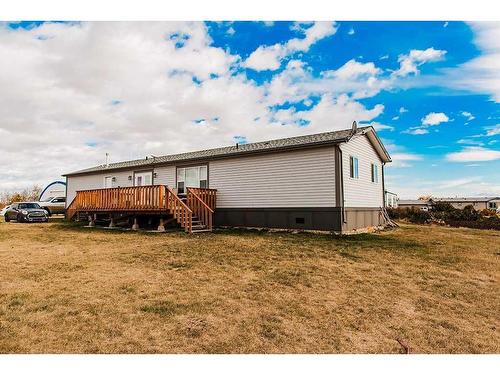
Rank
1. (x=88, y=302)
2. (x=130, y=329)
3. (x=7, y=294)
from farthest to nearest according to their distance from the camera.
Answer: (x=7, y=294), (x=88, y=302), (x=130, y=329)

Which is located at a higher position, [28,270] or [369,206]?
[369,206]

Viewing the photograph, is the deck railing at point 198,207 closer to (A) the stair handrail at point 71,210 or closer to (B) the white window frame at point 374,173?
(B) the white window frame at point 374,173

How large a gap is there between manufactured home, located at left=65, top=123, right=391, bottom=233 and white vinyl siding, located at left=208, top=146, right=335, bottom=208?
4 centimetres

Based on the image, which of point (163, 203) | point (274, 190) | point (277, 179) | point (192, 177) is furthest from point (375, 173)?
point (163, 203)

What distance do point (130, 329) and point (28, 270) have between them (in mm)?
4852

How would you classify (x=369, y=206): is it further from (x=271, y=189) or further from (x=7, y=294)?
(x=7, y=294)

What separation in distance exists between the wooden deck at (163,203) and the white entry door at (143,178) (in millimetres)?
2958

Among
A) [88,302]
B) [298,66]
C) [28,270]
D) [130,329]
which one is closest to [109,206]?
[28,270]

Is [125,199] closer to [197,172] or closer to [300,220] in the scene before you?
[197,172]

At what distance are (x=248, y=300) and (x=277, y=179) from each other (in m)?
9.77

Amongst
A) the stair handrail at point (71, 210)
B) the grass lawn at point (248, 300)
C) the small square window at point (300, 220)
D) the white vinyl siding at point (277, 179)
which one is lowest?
the grass lawn at point (248, 300)

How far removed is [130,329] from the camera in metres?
4.34

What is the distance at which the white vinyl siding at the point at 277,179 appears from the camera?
13805 millimetres

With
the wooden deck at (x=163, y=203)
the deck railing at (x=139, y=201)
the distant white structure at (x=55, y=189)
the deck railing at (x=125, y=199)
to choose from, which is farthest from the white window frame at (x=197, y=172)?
the distant white structure at (x=55, y=189)
